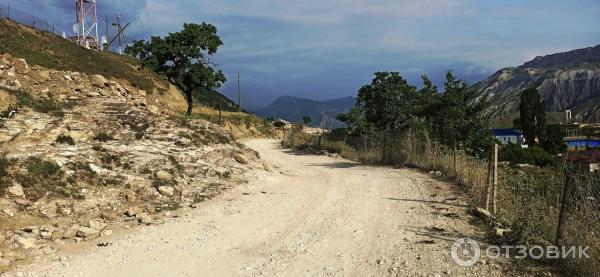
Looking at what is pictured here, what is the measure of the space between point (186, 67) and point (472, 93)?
22.4 meters

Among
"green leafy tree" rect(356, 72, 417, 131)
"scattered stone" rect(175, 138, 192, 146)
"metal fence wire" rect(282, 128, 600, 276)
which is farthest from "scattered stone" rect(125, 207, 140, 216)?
"green leafy tree" rect(356, 72, 417, 131)

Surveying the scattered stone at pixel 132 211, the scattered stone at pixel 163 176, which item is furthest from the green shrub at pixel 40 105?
the scattered stone at pixel 132 211

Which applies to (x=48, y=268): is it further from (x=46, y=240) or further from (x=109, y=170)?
(x=109, y=170)

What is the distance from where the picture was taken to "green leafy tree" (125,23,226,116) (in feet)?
108

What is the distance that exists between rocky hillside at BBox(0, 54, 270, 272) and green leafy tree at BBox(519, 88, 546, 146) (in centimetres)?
6572

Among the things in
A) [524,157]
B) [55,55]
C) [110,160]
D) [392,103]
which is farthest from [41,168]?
[524,157]

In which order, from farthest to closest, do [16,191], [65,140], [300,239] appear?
[65,140]
[16,191]
[300,239]

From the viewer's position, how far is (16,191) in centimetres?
1029

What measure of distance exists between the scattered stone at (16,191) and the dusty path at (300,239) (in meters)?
3.09

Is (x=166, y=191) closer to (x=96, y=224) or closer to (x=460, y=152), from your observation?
(x=96, y=224)

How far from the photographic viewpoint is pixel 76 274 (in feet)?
23.2

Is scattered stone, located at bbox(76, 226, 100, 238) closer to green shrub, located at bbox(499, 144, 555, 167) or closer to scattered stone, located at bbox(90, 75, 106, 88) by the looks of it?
scattered stone, located at bbox(90, 75, 106, 88)

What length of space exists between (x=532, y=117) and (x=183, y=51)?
→ 198ft

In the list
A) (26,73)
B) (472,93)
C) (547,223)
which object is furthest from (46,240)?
(26,73)
